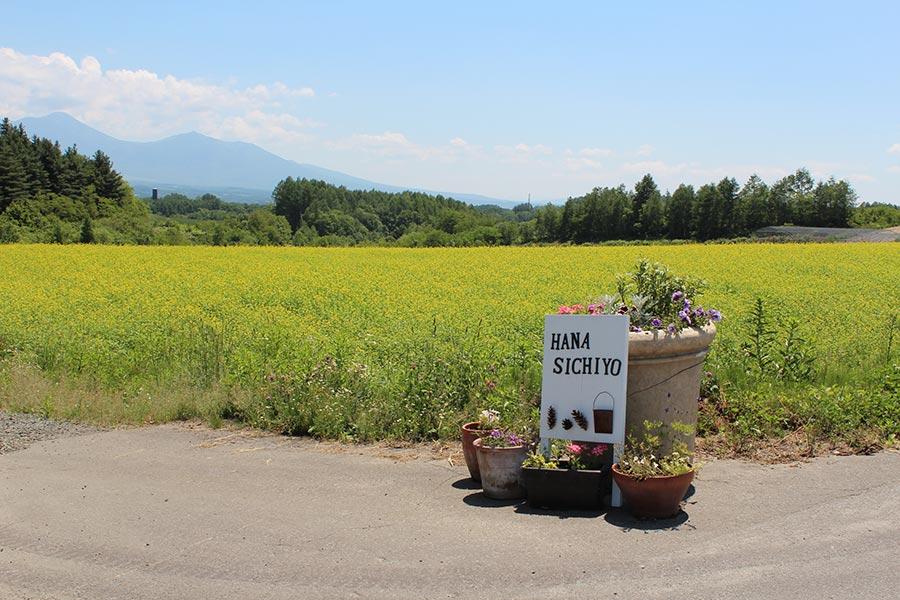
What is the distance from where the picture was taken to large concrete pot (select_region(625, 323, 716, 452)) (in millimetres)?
5824

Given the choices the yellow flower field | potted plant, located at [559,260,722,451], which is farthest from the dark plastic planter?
the yellow flower field

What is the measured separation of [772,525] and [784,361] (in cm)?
407

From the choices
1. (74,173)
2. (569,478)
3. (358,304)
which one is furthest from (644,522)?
(74,173)

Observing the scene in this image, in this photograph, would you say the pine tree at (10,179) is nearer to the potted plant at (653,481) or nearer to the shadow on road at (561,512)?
the shadow on road at (561,512)

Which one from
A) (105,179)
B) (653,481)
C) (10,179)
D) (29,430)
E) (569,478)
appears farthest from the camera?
(105,179)

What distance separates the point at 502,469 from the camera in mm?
5699

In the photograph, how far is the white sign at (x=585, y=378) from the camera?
5633 millimetres

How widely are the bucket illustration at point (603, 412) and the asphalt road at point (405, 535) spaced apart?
0.64 meters

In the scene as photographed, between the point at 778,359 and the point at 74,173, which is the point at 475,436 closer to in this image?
the point at 778,359

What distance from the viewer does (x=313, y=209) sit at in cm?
11688

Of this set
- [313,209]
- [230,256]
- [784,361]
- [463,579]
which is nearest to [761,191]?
[313,209]

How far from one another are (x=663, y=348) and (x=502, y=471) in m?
1.50

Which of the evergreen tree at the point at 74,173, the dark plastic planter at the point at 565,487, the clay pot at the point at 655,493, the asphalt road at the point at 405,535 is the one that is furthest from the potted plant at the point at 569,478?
the evergreen tree at the point at 74,173

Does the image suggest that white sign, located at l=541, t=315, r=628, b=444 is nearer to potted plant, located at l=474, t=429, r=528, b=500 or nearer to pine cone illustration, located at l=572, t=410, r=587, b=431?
pine cone illustration, located at l=572, t=410, r=587, b=431
